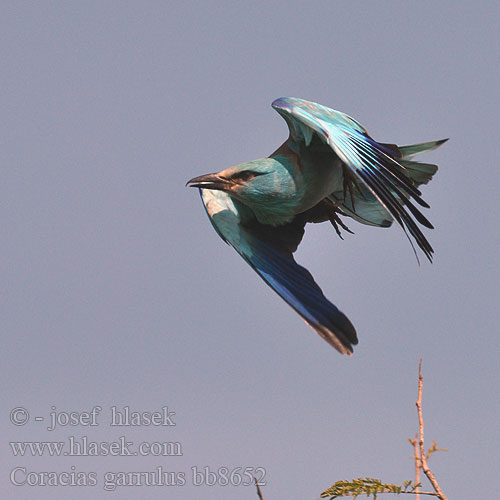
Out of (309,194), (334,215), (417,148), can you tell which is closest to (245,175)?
(309,194)

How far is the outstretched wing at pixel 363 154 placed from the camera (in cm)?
694

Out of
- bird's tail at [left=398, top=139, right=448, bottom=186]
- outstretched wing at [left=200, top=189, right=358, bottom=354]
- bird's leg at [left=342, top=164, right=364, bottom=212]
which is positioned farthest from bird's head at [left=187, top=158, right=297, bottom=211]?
bird's tail at [left=398, top=139, right=448, bottom=186]

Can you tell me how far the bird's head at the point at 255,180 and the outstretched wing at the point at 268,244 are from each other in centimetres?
96

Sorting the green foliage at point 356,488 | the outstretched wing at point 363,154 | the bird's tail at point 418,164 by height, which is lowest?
the green foliage at point 356,488

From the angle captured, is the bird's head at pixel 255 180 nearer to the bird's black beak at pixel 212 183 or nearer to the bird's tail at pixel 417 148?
the bird's black beak at pixel 212 183

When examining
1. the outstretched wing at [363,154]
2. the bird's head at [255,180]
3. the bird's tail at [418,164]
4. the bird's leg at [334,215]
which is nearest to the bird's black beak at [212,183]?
the bird's head at [255,180]

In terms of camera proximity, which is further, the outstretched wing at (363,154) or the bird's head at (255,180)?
the bird's head at (255,180)

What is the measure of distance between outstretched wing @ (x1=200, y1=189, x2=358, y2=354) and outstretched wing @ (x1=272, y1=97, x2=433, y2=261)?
121 cm

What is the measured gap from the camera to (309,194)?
7.95 metres

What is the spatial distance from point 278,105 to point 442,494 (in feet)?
12.4

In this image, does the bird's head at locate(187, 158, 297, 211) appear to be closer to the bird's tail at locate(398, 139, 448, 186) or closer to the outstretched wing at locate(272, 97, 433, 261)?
the outstretched wing at locate(272, 97, 433, 261)

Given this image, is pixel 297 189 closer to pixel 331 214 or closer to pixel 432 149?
pixel 331 214

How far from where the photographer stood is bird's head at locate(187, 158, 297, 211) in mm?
7746

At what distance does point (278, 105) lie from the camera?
301 inches
